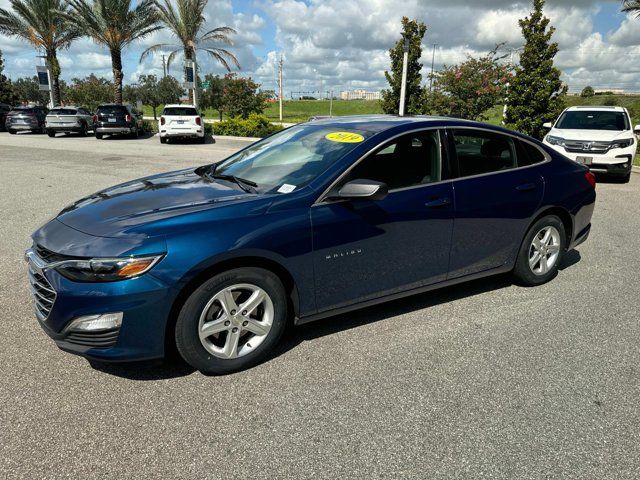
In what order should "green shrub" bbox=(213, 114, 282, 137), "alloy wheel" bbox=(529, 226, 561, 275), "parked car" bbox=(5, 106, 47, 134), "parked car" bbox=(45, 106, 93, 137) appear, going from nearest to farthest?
"alloy wheel" bbox=(529, 226, 561, 275) < "parked car" bbox=(45, 106, 93, 137) < "green shrub" bbox=(213, 114, 282, 137) < "parked car" bbox=(5, 106, 47, 134)

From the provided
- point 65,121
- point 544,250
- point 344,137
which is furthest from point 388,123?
point 65,121

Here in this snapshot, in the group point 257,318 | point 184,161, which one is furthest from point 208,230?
point 184,161

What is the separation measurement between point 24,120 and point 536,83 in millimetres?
25686

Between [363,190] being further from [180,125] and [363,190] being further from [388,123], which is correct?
[180,125]

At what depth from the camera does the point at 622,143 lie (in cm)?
1080

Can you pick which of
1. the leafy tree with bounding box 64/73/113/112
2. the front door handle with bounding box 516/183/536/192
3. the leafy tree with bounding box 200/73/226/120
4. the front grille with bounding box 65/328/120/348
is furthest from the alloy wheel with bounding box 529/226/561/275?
the leafy tree with bounding box 64/73/113/112

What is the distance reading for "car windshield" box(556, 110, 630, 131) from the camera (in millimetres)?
11773

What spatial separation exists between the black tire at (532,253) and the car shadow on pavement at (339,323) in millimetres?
214

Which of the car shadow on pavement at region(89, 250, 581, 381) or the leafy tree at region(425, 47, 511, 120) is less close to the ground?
the leafy tree at region(425, 47, 511, 120)

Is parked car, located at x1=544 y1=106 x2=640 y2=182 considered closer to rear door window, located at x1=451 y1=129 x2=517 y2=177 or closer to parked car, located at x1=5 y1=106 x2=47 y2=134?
rear door window, located at x1=451 y1=129 x2=517 y2=177

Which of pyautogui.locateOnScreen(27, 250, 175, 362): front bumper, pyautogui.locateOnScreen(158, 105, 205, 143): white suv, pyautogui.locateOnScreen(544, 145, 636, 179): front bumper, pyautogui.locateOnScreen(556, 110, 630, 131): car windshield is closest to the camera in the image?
pyautogui.locateOnScreen(27, 250, 175, 362): front bumper

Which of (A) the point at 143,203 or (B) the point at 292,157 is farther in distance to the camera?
(B) the point at 292,157

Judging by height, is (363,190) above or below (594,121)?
below

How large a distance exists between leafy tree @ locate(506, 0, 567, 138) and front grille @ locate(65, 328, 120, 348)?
A: 756 inches
